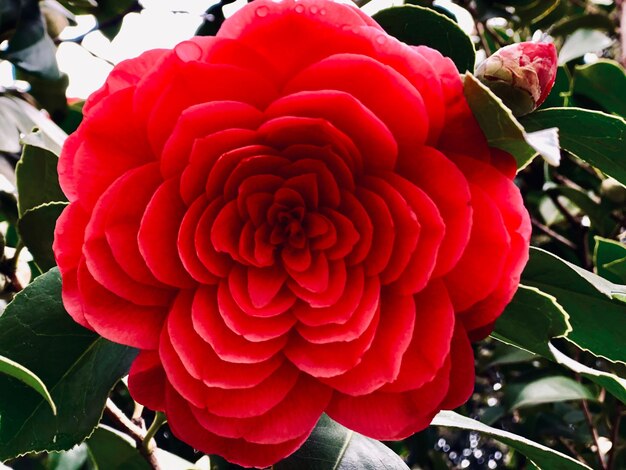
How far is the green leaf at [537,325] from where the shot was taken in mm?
579

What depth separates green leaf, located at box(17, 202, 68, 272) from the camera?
31.1 inches

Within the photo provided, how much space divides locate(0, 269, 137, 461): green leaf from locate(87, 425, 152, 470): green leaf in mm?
267

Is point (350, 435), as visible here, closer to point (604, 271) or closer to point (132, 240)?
point (132, 240)

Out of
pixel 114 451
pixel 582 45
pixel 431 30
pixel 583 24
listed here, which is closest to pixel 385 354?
pixel 431 30

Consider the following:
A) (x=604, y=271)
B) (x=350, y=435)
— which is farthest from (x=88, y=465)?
(x=604, y=271)

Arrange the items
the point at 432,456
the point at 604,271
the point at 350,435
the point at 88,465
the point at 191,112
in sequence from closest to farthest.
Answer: the point at 191,112
the point at 350,435
the point at 604,271
the point at 88,465
the point at 432,456

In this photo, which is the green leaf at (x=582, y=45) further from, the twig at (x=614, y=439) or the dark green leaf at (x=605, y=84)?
the twig at (x=614, y=439)

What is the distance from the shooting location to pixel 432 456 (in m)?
2.01

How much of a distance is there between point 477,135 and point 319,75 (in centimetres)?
14

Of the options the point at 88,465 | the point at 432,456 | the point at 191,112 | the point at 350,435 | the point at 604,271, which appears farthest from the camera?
the point at 432,456

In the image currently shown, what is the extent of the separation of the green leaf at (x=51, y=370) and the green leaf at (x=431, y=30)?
425mm

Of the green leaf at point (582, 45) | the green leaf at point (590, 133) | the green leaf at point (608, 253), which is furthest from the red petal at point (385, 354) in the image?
the green leaf at point (582, 45)

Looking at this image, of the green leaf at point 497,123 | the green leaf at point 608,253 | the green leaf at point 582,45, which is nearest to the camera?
the green leaf at point 497,123

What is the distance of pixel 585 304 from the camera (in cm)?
70
